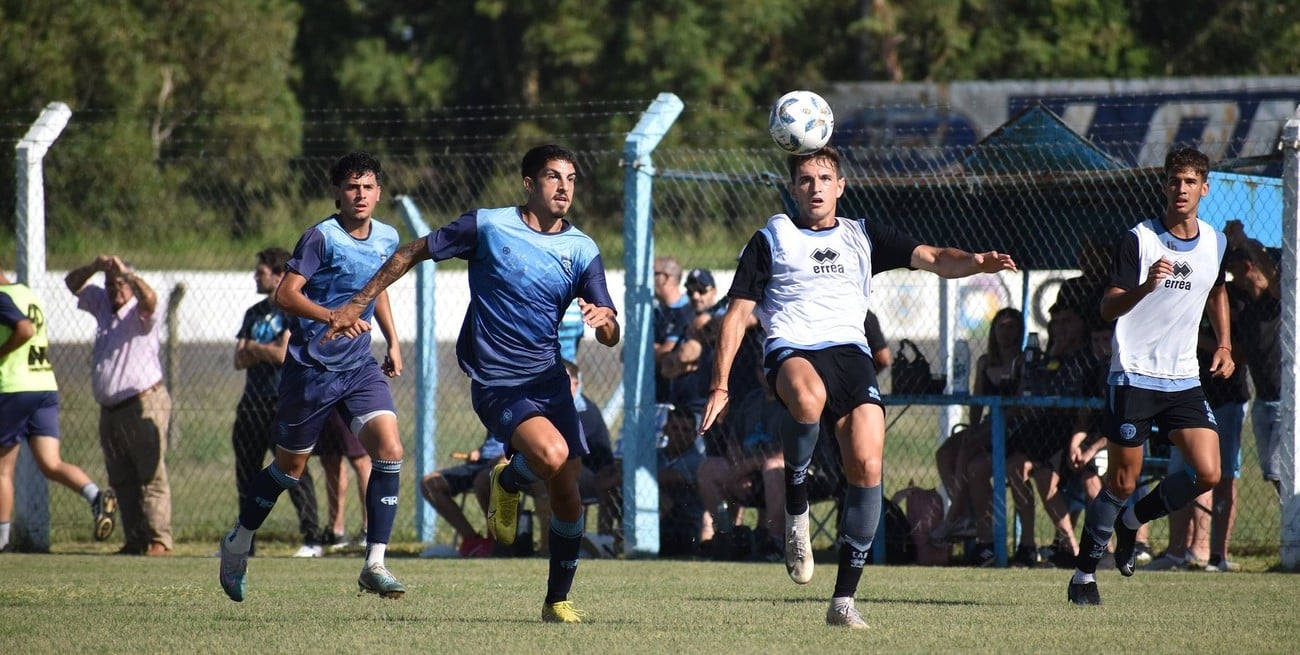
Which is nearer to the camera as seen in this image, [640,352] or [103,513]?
[103,513]

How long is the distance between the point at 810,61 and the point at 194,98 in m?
12.9

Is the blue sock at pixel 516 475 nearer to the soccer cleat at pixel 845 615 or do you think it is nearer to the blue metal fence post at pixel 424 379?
the soccer cleat at pixel 845 615

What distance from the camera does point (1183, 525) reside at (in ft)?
33.4

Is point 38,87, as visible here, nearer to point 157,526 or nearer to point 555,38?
point 555,38

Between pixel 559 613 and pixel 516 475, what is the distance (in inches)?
24.3

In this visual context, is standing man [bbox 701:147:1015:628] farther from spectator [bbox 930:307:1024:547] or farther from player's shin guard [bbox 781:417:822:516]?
spectator [bbox 930:307:1024:547]

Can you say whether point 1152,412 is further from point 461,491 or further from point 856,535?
point 461,491

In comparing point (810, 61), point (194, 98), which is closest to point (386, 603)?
point (194, 98)

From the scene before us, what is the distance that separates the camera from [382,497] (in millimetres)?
7652

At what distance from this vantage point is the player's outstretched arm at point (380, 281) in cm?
677

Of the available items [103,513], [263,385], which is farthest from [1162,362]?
[103,513]

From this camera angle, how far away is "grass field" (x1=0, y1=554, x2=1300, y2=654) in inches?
242

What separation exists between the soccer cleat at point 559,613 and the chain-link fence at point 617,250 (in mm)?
3770

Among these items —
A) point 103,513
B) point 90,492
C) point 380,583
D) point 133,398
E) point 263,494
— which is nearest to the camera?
point 380,583
